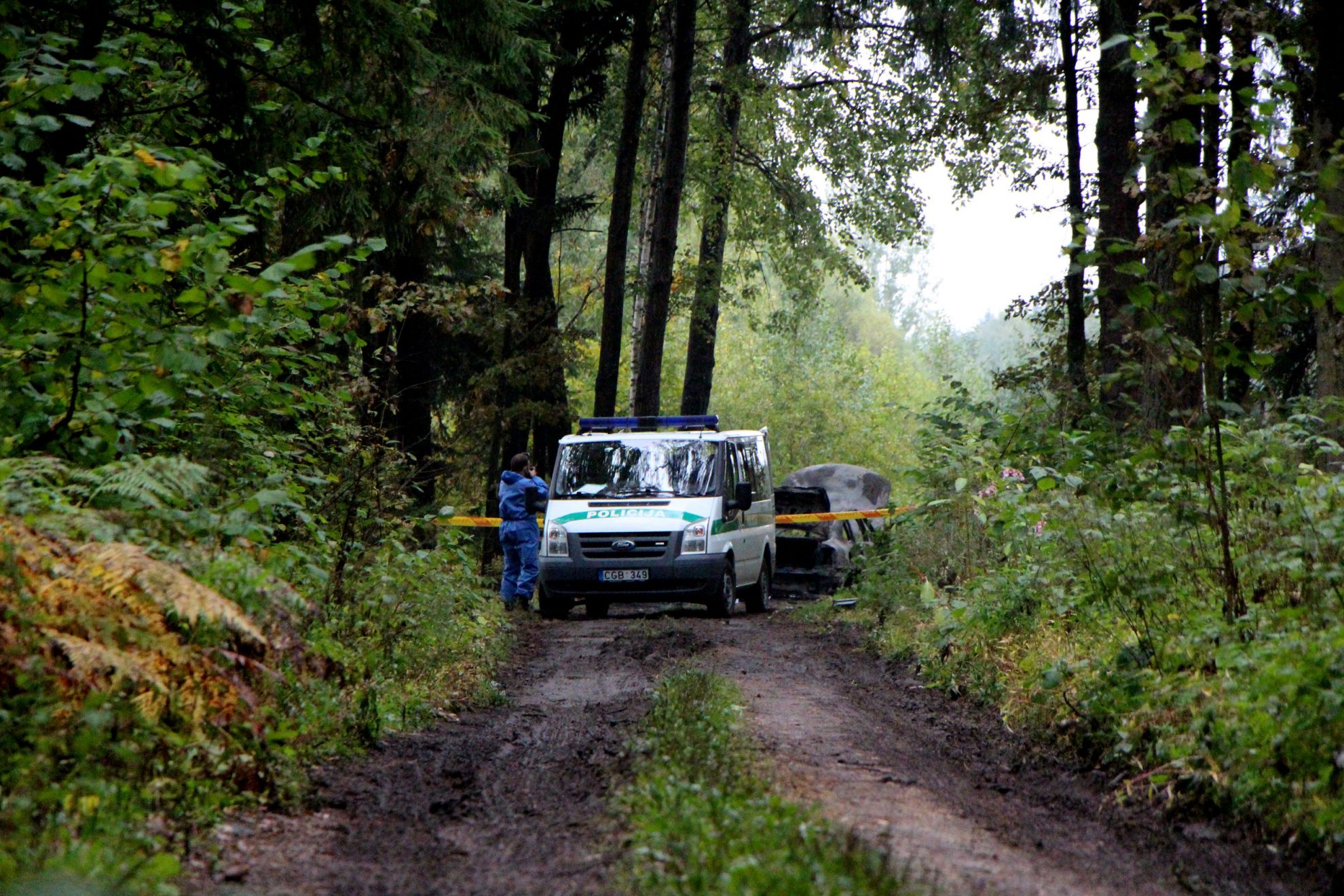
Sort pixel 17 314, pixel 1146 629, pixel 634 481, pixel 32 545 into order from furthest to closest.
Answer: pixel 634 481
pixel 1146 629
pixel 17 314
pixel 32 545

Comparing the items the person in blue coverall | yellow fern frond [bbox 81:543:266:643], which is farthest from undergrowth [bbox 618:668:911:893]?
the person in blue coverall

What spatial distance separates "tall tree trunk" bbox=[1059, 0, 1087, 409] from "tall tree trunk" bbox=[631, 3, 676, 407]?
770 cm

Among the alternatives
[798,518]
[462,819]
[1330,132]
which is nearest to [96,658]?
[462,819]

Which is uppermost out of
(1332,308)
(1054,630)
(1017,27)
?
(1017,27)

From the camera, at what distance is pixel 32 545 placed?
16.7 ft

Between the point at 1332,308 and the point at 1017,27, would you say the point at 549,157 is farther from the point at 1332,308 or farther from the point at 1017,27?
the point at 1332,308

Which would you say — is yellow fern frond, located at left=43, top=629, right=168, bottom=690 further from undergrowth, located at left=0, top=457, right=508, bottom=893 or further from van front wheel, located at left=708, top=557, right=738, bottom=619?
van front wheel, located at left=708, top=557, right=738, bottom=619

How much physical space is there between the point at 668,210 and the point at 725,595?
A: 785 cm

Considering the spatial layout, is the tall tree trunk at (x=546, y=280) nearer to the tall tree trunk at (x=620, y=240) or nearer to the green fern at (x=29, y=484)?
the tall tree trunk at (x=620, y=240)

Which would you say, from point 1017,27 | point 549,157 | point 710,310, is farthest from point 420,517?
point 710,310

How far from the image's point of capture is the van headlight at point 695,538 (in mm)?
15734

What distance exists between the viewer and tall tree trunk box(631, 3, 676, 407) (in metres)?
26.0

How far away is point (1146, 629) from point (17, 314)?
611 centimetres

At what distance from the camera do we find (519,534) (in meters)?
16.7
